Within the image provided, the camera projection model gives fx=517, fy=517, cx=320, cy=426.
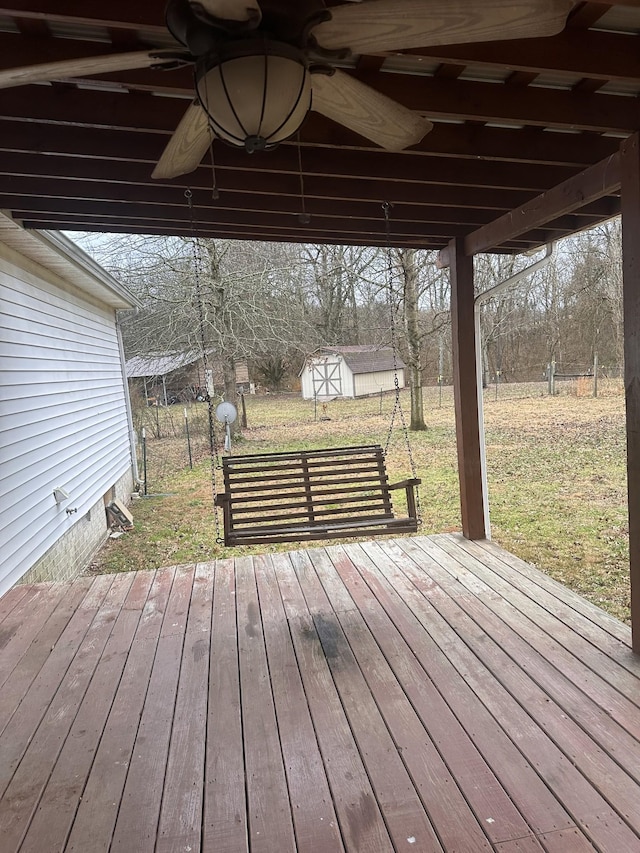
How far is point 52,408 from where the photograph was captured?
464cm

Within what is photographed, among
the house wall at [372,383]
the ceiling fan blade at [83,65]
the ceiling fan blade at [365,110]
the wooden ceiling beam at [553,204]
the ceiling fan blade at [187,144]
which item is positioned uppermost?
the wooden ceiling beam at [553,204]

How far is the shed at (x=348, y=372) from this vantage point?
32.2 feet

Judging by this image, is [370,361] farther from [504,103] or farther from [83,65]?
[83,65]

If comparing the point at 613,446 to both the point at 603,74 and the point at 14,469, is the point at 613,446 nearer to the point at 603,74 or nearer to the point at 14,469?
the point at 603,74

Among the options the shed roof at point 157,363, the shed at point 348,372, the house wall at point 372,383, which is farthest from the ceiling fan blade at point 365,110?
the house wall at point 372,383

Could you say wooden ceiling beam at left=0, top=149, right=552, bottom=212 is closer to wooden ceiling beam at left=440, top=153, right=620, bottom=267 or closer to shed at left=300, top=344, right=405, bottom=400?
wooden ceiling beam at left=440, top=153, right=620, bottom=267

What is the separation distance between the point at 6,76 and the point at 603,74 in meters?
1.79

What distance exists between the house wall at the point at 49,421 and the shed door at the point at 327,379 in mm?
4235

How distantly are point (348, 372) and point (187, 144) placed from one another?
29.1ft

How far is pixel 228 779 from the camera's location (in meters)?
1.64

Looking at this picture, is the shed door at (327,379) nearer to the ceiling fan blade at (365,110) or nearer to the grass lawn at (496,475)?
the grass lawn at (496,475)

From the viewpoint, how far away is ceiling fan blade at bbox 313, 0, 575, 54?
3.49ft

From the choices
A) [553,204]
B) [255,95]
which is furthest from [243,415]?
[255,95]

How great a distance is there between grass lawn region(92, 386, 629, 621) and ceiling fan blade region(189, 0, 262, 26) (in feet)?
12.4
